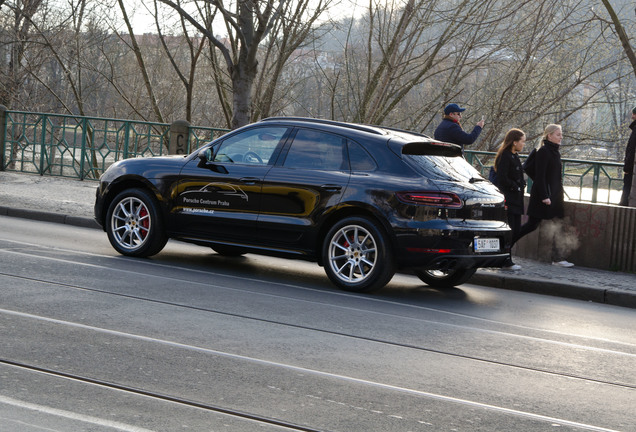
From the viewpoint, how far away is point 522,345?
22.7 ft

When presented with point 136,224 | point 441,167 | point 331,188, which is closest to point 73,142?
point 136,224

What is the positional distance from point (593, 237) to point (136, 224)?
19.1 feet

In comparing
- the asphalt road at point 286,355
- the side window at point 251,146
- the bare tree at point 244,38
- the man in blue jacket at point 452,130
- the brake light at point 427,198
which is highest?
the bare tree at point 244,38

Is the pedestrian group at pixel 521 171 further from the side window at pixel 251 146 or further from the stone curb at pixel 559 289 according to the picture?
the side window at pixel 251 146

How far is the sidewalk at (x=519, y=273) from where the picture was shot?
33.6 feet


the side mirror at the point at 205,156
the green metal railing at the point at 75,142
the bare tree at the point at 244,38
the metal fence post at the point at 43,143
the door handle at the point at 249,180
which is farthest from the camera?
the metal fence post at the point at 43,143

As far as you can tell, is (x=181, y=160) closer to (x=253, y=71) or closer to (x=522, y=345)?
(x=522, y=345)

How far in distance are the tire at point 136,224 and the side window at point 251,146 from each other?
928mm

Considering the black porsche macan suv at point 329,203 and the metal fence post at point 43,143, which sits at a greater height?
the metal fence post at point 43,143

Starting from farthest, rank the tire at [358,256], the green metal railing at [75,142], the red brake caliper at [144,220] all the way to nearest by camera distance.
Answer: the green metal railing at [75,142], the red brake caliper at [144,220], the tire at [358,256]

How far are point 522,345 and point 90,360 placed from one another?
317 centimetres

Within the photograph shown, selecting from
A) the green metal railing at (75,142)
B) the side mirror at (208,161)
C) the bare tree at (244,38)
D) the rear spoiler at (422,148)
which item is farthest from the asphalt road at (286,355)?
the green metal railing at (75,142)

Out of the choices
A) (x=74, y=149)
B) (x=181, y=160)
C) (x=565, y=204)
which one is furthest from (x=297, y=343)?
(x=74, y=149)

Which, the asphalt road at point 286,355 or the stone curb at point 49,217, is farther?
the stone curb at point 49,217
